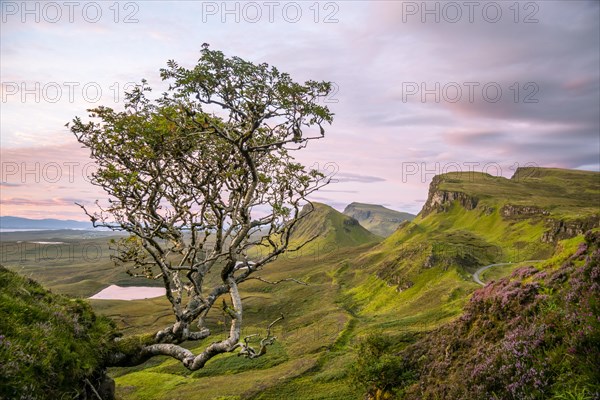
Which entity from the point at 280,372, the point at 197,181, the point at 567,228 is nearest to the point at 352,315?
the point at 280,372

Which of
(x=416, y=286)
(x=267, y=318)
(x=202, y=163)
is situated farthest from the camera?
(x=267, y=318)

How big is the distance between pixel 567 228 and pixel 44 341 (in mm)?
184443

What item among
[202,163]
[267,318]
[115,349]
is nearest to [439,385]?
[115,349]

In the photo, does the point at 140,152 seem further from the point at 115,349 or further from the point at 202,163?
the point at 115,349

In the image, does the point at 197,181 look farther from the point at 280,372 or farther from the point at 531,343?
the point at 280,372

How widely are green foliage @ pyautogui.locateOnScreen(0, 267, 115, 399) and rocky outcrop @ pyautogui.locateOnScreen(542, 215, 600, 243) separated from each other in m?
174

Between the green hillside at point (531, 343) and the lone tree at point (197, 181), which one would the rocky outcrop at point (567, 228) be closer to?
the green hillside at point (531, 343)

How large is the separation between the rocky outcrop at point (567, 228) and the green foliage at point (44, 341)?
173927mm

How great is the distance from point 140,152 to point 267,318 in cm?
15795

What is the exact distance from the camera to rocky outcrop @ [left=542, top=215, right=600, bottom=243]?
142m

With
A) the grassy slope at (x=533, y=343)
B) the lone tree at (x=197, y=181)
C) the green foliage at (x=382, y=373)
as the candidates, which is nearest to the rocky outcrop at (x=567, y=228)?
the green foliage at (x=382, y=373)

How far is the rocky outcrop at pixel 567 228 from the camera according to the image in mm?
142375

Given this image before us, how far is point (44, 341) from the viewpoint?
11008 mm

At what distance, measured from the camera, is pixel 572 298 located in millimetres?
14000
